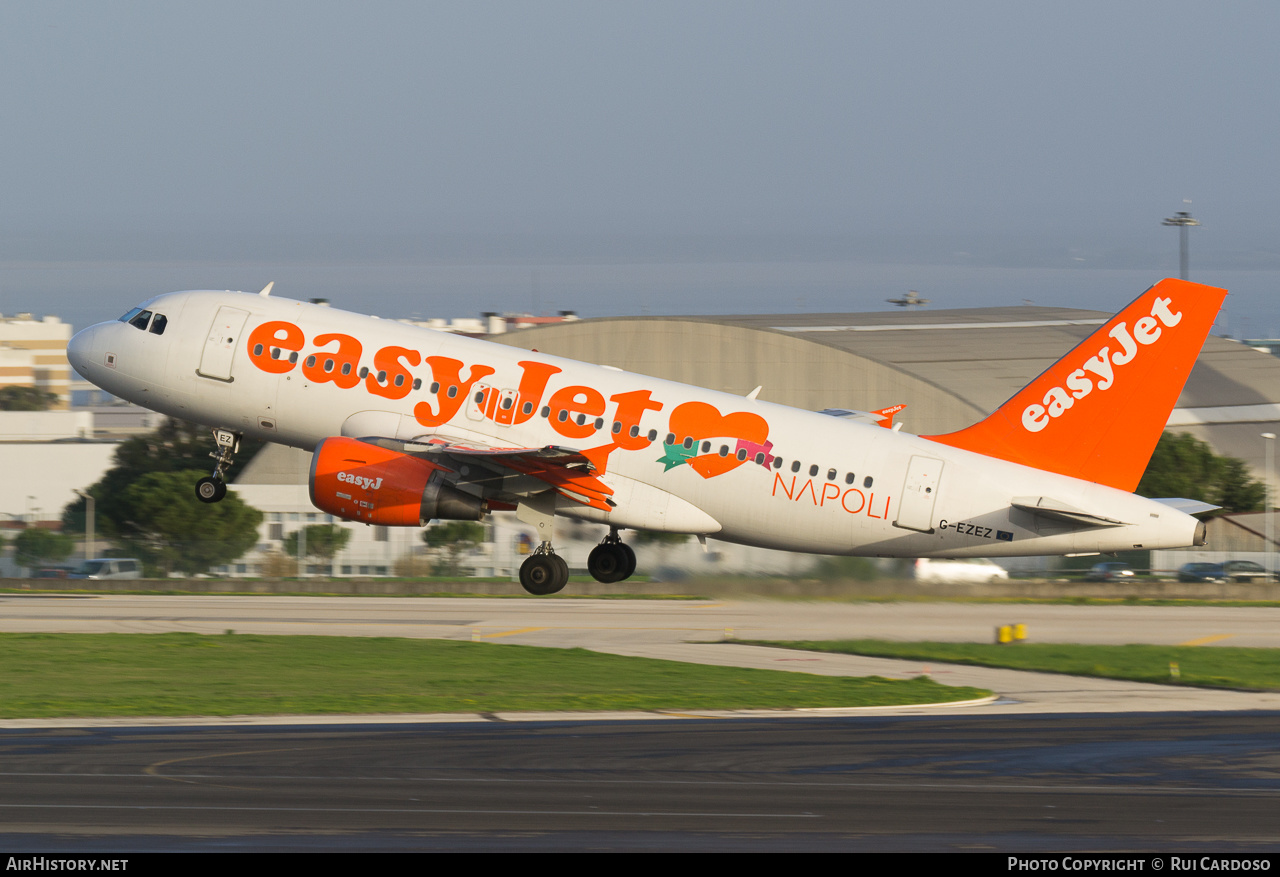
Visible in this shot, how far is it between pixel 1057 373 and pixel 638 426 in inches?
425

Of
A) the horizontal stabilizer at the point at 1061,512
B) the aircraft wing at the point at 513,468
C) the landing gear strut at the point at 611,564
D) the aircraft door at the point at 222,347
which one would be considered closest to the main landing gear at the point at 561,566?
the landing gear strut at the point at 611,564

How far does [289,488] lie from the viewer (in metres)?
93.4

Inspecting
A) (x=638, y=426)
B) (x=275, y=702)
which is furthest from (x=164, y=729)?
(x=638, y=426)

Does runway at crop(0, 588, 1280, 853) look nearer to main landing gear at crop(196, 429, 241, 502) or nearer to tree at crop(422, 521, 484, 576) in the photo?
main landing gear at crop(196, 429, 241, 502)

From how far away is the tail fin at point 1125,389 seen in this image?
121 ft

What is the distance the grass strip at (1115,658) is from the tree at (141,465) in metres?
51.1

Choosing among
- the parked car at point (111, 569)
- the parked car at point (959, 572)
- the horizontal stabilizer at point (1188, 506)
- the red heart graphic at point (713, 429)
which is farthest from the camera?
the parked car at point (111, 569)

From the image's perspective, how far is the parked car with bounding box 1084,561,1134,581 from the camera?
6775 cm

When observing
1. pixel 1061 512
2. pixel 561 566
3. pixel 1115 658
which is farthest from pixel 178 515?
pixel 1061 512

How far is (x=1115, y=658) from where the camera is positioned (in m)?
43.8

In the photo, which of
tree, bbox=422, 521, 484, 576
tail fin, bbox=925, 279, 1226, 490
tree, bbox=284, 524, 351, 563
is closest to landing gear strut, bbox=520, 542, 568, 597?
tail fin, bbox=925, 279, 1226, 490

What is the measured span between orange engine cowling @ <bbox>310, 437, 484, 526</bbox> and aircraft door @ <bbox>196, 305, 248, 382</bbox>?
12.7 ft

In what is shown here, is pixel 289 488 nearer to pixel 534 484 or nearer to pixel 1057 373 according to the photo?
pixel 534 484

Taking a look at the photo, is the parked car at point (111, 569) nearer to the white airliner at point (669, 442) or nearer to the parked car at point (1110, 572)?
the white airliner at point (669, 442)
